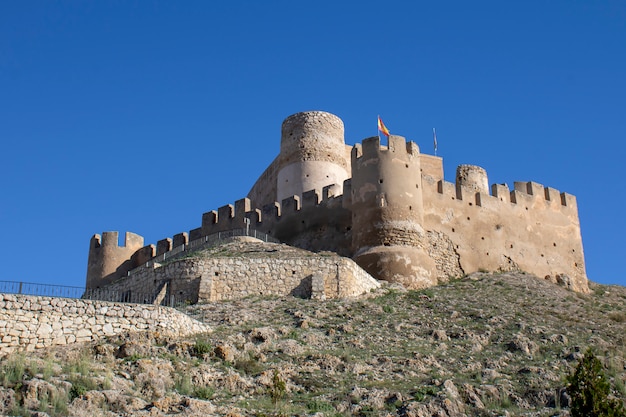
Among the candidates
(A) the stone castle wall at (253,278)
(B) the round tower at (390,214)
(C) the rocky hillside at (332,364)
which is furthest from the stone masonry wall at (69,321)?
(B) the round tower at (390,214)

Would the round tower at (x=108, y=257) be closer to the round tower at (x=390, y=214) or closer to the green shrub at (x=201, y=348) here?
the round tower at (x=390, y=214)

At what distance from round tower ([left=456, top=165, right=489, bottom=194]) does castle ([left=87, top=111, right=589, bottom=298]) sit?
51 millimetres

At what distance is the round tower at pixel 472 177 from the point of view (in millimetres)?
38531

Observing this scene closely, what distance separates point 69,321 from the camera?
65.9 feet

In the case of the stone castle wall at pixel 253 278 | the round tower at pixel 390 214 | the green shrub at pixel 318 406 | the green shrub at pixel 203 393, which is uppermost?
the round tower at pixel 390 214

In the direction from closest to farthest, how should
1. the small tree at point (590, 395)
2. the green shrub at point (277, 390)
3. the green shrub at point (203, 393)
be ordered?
the small tree at point (590, 395) → the green shrub at point (203, 393) → the green shrub at point (277, 390)

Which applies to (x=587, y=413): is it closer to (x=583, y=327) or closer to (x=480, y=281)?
(x=583, y=327)

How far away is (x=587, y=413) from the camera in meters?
16.3

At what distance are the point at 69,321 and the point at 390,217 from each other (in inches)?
544

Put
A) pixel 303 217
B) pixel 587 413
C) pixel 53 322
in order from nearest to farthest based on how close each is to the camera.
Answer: pixel 587 413 < pixel 53 322 < pixel 303 217

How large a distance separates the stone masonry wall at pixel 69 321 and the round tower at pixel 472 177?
19.4 m

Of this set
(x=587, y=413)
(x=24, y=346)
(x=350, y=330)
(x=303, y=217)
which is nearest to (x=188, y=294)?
(x=350, y=330)

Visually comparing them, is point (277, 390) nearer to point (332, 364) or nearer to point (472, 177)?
point (332, 364)

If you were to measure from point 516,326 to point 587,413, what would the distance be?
8.42m
